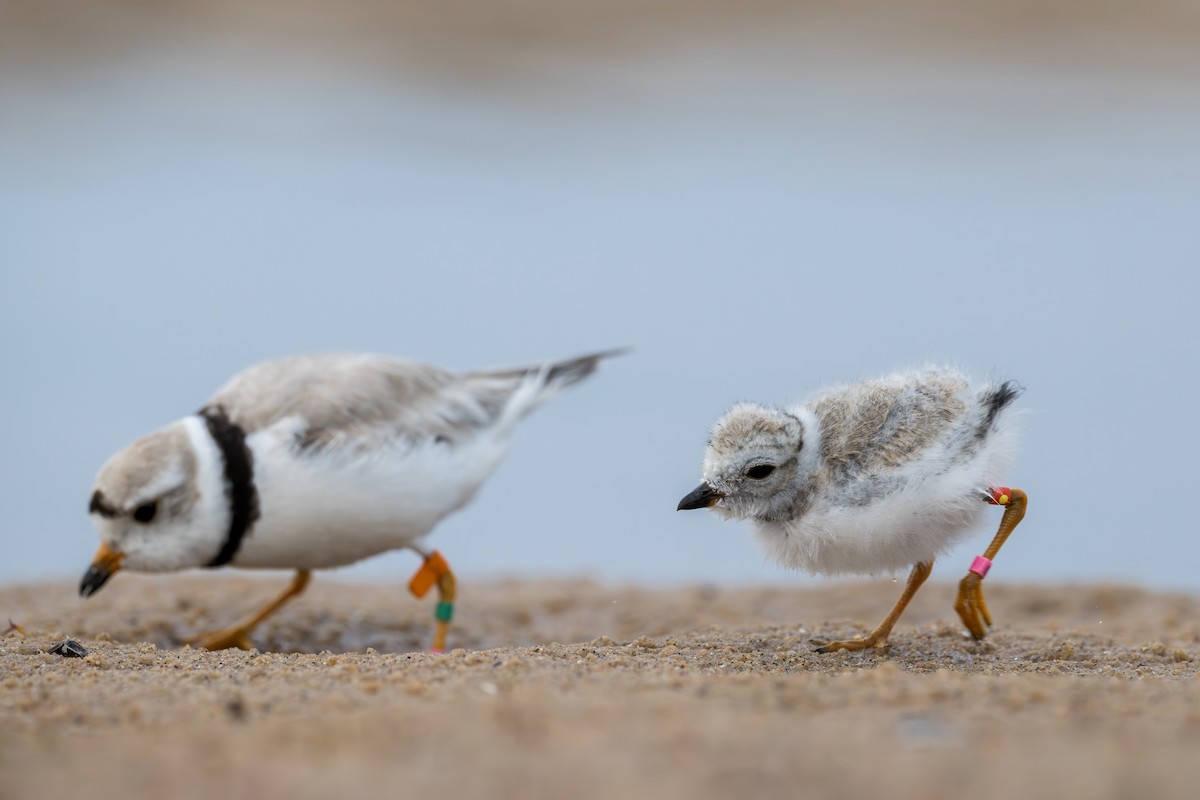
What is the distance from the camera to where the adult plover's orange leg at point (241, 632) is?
536cm

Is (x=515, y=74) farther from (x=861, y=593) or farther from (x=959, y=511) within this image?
(x=959, y=511)

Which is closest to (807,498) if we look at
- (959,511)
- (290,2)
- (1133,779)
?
(959,511)

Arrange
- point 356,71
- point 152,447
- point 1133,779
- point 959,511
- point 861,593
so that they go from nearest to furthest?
1. point 1133,779
2. point 959,511
3. point 152,447
4. point 861,593
5. point 356,71

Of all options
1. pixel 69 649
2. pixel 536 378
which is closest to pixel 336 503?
pixel 69 649

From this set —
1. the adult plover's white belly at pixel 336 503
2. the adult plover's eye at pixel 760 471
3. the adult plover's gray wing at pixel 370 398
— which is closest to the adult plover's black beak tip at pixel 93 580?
the adult plover's white belly at pixel 336 503

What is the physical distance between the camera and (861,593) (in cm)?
680

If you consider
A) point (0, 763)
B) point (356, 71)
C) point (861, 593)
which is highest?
point (356, 71)

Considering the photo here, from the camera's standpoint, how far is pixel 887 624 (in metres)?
4.16

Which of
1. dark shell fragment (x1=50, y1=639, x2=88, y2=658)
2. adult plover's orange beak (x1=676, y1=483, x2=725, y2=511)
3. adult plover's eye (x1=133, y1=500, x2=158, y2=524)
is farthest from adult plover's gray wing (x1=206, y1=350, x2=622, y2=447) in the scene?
adult plover's orange beak (x1=676, y1=483, x2=725, y2=511)

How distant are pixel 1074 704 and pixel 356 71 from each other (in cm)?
1798

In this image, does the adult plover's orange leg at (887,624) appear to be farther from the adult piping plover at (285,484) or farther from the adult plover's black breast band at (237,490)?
the adult plover's black breast band at (237,490)

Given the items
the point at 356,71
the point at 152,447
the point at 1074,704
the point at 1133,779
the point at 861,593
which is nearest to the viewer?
the point at 1133,779

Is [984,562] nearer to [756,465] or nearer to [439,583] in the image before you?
[756,465]

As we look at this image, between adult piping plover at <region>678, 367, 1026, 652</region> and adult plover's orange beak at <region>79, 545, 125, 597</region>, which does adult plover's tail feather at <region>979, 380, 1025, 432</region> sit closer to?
adult piping plover at <region>678, 367, 1026, 652</region>
